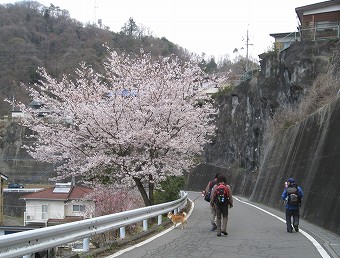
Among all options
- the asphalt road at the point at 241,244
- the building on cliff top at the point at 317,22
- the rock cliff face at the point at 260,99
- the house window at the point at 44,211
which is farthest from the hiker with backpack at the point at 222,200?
the house window at the point at 44,211

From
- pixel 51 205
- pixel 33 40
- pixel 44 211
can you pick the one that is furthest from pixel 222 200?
pixel 33 40

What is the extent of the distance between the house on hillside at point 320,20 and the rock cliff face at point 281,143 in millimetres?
1835

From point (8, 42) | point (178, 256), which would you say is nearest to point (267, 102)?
point (178, 256)

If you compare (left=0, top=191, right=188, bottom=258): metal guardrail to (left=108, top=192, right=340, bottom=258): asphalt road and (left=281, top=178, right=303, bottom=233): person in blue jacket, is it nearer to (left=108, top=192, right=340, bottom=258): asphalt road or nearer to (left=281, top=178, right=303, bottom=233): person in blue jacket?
(left=108, top=192, right=340, bottom=258): asphalt road

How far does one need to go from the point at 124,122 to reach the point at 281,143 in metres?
13.4

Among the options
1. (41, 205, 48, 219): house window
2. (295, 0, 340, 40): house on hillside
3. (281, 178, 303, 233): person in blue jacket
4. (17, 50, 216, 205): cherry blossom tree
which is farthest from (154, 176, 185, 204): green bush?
(41, 205, 48, 219): house window

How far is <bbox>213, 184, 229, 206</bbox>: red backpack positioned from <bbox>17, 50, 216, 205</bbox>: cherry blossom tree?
6529mm

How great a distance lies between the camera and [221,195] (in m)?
12.2

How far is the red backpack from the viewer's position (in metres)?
12.2

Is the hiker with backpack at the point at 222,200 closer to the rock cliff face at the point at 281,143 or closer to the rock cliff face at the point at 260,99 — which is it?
the rock cliff face at the point at 281,143

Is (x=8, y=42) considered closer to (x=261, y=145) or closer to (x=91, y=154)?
(x=261, y=145)

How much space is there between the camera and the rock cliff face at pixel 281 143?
15.5 m

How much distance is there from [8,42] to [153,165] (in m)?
109

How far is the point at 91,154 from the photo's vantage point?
2002 cm
